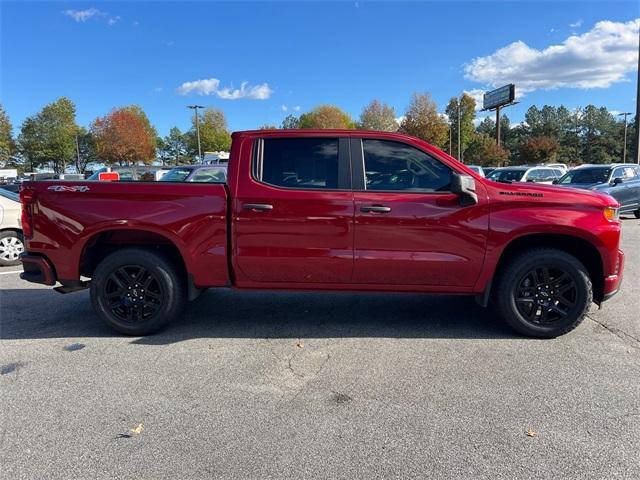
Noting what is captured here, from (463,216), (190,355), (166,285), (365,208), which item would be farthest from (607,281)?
(166,285)

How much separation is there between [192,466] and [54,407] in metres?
1.30

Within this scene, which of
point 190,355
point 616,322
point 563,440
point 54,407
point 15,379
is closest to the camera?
point 563,440

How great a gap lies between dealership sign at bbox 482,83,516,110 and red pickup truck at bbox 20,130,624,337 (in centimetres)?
5823

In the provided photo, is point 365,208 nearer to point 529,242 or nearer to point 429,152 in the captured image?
point 429,152

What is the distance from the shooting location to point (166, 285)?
14.7ft

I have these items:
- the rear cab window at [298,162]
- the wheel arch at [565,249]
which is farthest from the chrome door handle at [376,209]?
the wheel arch at [565,249]

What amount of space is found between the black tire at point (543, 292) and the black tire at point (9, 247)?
8.12 metres

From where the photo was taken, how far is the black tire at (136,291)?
14.7 ft

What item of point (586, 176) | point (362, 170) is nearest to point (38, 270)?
point (362, 170)

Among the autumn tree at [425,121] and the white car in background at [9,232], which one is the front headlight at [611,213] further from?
the autumn tree at [425,121]

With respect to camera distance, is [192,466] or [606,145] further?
[606,145]

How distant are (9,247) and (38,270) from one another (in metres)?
4.72

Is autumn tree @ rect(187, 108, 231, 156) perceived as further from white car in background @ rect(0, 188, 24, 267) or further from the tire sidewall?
the tire sidewall

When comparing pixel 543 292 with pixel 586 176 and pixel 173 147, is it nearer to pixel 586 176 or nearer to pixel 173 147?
pixel 586 176
